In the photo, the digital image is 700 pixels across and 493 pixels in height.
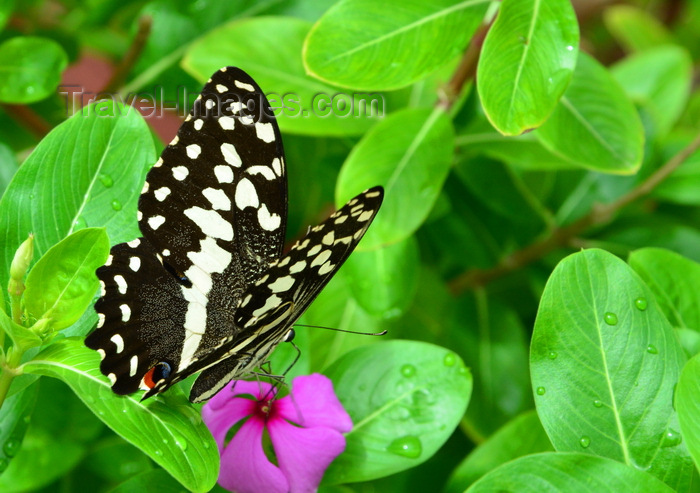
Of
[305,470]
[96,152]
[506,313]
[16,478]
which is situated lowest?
[506,313]

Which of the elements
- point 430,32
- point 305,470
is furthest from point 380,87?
point 305,470

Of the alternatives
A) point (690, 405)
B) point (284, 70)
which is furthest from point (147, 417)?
point (284, 70)

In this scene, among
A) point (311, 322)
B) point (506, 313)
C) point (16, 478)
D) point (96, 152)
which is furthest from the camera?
point (506, 313)

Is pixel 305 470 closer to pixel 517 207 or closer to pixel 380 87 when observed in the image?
pixel 380 87

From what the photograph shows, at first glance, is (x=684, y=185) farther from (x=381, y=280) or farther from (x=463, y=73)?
(x=381, y=280)

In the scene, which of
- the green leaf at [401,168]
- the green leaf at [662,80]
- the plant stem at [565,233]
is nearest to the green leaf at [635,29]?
the green leaf at [662,80]

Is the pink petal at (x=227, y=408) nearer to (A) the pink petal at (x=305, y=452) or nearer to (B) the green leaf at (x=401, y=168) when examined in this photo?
(A) the pink petal at (x=305, y=452)

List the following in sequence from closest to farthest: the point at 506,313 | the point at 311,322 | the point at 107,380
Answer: the point at 107,380, the point at 311,322, the point at 506,313
